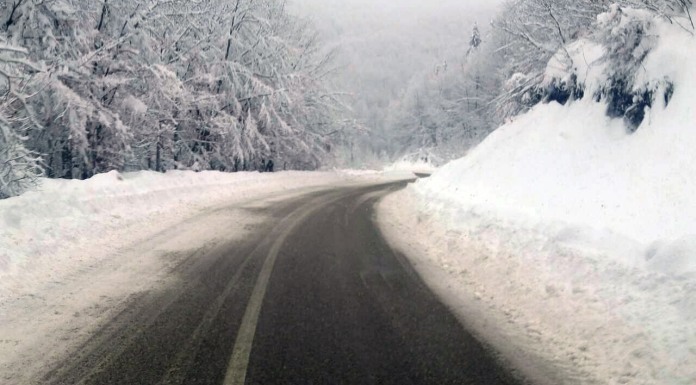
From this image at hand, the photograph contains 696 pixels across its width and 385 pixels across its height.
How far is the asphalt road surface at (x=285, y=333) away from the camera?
353cm

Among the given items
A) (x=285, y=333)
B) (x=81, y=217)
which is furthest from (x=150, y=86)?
(x=285, y=333)

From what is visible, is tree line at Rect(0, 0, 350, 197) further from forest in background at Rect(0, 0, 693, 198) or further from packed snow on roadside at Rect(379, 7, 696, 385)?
packed snow on roadside at Rect(379, 7, 696, 385)

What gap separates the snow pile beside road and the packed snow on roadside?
5466 mm

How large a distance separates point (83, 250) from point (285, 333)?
4952 millimetres

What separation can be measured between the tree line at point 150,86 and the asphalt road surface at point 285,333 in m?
7.98

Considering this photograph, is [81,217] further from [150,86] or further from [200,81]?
[200,81]

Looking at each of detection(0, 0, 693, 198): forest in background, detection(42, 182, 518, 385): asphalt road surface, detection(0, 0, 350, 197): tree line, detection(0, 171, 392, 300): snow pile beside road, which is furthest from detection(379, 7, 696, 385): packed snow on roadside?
detection(0, 0, 350, 197): tree line

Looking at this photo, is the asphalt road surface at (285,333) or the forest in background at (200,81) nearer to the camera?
the asphalt road surface at (285,333)

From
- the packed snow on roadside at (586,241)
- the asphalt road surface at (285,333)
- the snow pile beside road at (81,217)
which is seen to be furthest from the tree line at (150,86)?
the packed snow on roadside at (586,241)

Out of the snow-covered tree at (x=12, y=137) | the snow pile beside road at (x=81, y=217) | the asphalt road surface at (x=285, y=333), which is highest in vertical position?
the snow-covered tree at (x=12, y=137)

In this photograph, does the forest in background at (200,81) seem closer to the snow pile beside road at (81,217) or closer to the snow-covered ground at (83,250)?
the snow pile beside road at (81,217)

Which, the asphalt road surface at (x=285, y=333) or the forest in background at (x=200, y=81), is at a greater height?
the forest in background at (x=200, y=81)

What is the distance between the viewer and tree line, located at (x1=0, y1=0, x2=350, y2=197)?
43.8 feet

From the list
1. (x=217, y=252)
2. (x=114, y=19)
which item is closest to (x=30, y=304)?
(x=217, y=252)
